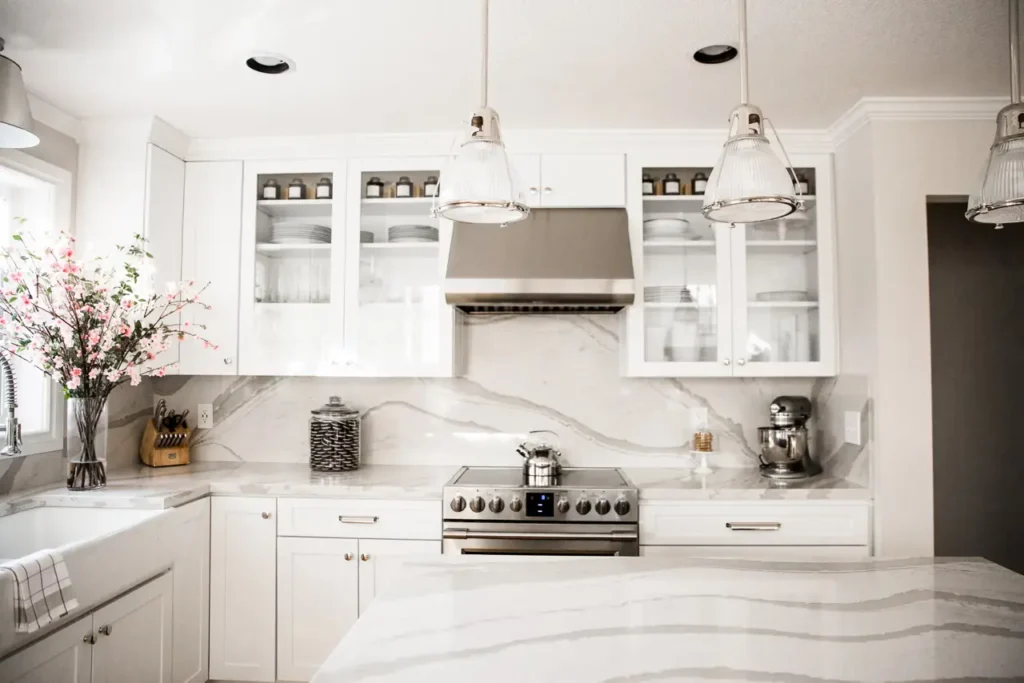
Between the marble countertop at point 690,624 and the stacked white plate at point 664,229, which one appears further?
the stacked white plate at point 664,229

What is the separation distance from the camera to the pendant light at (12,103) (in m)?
2.03

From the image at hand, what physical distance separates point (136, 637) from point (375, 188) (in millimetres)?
2020

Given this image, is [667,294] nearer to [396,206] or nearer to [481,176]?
[396,206]

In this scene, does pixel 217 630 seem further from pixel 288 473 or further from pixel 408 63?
pixel 408 63

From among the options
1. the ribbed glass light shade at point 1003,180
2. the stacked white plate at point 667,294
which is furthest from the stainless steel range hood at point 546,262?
the ribbed glass light shade at point 1003,180

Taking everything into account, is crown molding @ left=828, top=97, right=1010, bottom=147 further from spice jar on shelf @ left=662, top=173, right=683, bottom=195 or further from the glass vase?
the glass vase

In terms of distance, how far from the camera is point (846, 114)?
9.11 ft

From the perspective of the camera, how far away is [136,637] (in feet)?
7.30

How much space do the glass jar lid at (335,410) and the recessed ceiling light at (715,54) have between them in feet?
6.83

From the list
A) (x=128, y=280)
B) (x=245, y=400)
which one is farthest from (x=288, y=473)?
(x=128, y=280)

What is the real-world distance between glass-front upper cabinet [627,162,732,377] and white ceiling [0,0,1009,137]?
0.37m

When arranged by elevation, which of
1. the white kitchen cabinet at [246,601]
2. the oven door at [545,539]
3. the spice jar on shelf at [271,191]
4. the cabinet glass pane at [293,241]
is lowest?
the white kitchen cabinet at [246,601]

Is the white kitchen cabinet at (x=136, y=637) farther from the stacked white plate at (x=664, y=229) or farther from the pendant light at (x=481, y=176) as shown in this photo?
the stacked white plate at (x=664, y=229)

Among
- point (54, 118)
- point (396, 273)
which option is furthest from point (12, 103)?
point (396, 273)
